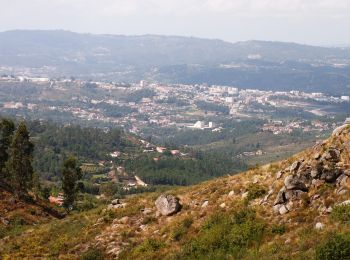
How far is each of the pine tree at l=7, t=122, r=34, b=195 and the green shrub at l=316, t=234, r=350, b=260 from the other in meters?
38.8

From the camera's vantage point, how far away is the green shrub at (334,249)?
15.8 metres

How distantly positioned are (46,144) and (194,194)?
166314 millimetres

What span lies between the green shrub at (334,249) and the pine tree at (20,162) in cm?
3885

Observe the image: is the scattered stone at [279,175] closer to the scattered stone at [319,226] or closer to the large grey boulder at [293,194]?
the large grey boulder at [293,194]

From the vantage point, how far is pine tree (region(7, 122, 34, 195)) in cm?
4794

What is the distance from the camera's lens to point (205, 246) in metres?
21.3

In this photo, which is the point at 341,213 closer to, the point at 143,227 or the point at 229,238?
the point at 229,238

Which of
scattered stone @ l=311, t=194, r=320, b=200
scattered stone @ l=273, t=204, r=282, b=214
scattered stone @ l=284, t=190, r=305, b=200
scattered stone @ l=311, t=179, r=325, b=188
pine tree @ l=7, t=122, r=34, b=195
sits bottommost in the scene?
pine tree @ l=7, t=122, r=34, b=195

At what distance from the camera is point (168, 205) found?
89.6ft

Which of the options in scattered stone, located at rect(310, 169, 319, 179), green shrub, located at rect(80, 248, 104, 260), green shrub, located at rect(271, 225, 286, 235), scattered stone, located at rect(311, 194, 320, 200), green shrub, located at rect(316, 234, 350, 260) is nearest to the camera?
green shrub, located at rect(316, 234, 350, 260)

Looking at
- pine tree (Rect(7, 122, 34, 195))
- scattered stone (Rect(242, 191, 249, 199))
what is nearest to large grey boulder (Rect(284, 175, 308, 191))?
scattered stone (Rect(242, 191, 249, 199))

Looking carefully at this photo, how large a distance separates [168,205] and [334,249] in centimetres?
1299

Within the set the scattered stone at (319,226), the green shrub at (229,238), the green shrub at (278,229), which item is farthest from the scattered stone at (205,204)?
the scattered stone at (319,226)

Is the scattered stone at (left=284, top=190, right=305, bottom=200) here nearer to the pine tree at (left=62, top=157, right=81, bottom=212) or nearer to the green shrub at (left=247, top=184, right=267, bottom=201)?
the green shrub at (left=247, top=184, right=267, bottom=201)
